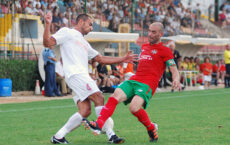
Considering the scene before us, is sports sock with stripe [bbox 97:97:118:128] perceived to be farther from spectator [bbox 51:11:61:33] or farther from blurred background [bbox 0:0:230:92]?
spectator [bbox 51:11:61:33]

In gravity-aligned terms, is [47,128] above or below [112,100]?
below

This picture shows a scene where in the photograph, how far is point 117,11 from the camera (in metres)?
27.1

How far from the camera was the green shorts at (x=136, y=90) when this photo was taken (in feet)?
23.1

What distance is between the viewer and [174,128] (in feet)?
28.2

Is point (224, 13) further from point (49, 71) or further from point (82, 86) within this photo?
point (82, 86)

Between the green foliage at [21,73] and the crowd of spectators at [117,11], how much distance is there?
2.15 metres

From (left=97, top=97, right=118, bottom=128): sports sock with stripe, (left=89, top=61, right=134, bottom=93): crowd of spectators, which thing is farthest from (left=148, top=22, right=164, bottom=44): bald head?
(left=89, top=61, right=134, bottom=93): crowd of spectators

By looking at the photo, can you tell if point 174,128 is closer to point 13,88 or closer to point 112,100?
point 112,100

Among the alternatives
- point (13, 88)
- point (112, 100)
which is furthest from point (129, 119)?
point (13, 88)

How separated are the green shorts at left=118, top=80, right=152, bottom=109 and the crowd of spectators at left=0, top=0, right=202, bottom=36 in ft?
42.4

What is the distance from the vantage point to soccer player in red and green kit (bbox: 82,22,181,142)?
698 cm

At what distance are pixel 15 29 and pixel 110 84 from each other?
475cm

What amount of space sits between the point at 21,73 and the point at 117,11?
31.4 ft

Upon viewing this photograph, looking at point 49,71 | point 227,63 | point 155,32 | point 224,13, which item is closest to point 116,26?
point 227,63
